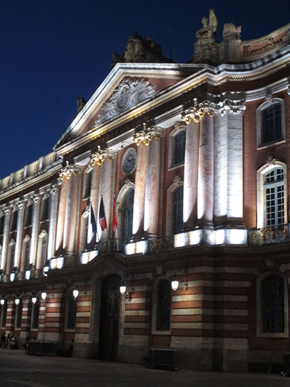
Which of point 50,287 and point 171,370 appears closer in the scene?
point 171,370

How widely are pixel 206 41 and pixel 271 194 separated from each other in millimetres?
9592

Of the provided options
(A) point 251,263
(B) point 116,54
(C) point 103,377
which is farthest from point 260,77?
(C) point 103,377

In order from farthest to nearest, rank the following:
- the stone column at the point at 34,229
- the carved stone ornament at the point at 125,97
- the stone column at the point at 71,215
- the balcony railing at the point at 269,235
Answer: the stone column at the point at 34,229, the stone column at the point at 71,215, the carved stone ornament at the point at 125,97, the balcony railing at the point at 269,235

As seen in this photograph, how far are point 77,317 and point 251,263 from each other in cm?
1337

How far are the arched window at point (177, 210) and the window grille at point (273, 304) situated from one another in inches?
253

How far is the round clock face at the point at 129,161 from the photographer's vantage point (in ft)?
110

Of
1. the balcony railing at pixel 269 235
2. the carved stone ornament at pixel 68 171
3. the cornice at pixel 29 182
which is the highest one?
the cornice at pixel 29 182

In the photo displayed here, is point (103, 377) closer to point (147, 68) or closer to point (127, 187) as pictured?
point (127, 187)

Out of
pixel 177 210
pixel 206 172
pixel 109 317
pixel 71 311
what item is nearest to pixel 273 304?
pixel 206 172

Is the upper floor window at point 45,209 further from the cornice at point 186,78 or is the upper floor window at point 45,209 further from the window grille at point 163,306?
the window grille at point 163,306

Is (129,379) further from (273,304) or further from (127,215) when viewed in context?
(127,215)

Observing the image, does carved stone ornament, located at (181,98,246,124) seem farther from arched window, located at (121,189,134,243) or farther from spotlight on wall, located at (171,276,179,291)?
spotlight on wall, located at (171,276,179,291)

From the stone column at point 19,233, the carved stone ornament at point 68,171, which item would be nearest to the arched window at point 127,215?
the carved stone ornament at point 68,171

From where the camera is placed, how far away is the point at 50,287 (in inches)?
1465
